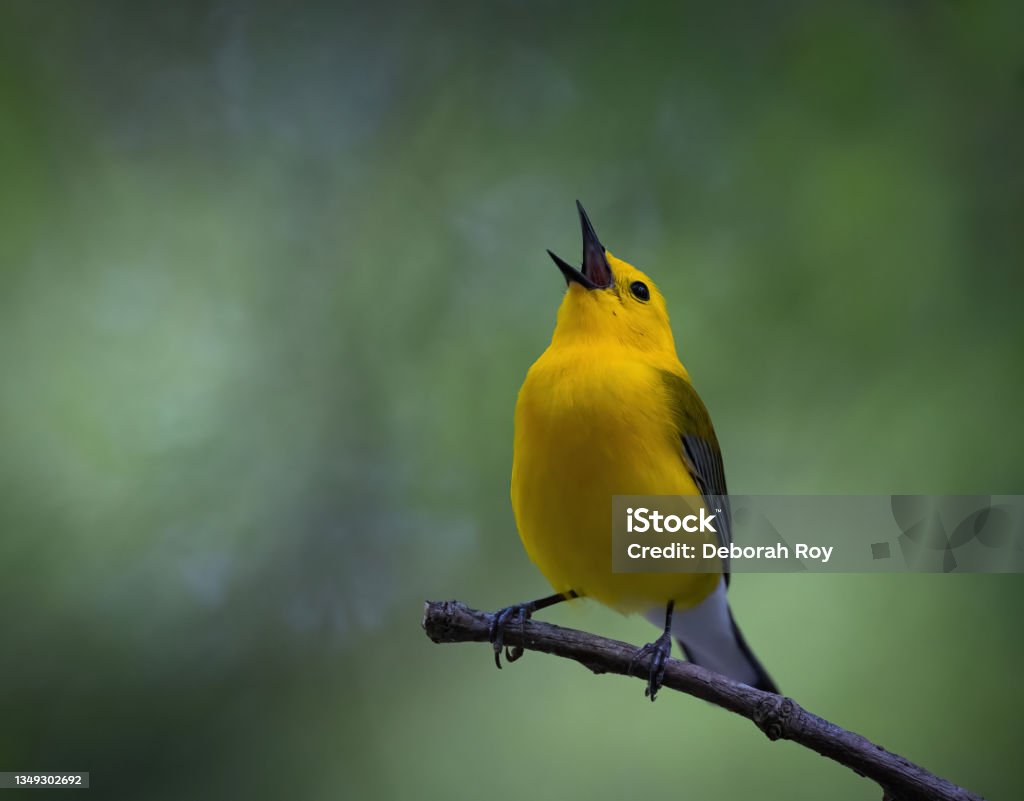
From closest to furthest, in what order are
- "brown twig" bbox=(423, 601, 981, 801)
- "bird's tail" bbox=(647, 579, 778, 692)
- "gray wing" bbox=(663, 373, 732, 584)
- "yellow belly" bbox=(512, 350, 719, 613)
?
1. "brown twig" bbox=(423, 601, 981, 801)
2. "yellow belly" bbox=(512, 350, 719, 613)
3. "gray wing" bbox=(663, 373, 732, 584)
4. "bird's tail" bbox=(647, 579, 778, 692)

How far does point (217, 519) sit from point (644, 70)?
103 inches

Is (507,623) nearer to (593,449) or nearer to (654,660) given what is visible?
(654,660)

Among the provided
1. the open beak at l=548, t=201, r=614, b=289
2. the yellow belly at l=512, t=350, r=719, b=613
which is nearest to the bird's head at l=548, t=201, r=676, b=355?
the open beak at l=548, t=201, r=614, b=289

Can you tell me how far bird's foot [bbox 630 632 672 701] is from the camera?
2369 mm

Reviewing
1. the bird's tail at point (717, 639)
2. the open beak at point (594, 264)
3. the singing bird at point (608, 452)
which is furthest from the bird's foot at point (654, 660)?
the open beak at point (594, 264)

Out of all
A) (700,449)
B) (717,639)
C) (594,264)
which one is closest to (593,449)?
(700,449)

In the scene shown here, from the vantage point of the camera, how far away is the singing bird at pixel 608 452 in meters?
2.47

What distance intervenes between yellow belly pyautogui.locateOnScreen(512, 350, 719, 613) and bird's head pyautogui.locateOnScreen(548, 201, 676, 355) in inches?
5.7

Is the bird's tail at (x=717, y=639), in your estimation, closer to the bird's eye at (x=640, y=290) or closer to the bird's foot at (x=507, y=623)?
the bird's foot at (x=507, y=623)

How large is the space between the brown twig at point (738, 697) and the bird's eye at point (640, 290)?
3.40ft

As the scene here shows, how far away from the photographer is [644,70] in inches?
168

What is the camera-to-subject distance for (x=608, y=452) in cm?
248

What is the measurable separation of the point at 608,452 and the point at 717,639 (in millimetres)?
858

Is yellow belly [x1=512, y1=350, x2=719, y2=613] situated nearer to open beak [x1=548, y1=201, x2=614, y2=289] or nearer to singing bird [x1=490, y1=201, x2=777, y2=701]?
singing bird [x1=490, y1=201, x2=777, y2=701]
